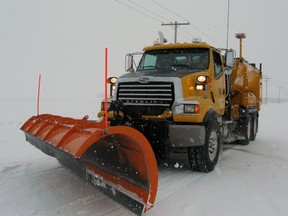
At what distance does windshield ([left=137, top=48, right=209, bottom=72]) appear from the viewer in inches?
255

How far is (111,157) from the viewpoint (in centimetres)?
444

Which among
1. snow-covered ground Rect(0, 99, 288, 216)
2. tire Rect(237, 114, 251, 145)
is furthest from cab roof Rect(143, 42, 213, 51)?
tire Rect(237, 114, 251, 145)

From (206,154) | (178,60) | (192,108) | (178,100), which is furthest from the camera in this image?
(178,60)

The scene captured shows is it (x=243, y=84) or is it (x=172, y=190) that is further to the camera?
(x=243, y=84)

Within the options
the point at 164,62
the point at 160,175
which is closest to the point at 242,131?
the point at 164,62

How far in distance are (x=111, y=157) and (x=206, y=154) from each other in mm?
1938

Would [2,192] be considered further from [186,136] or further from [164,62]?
[164,62]

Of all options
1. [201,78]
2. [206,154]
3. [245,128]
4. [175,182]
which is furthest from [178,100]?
[245,128]

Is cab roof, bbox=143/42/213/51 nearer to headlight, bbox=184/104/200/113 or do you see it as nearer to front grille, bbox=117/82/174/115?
front grille, bbox=117/82/174/115

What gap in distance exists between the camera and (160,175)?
5.57 m

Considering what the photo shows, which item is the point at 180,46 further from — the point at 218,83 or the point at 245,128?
the point at 245,128

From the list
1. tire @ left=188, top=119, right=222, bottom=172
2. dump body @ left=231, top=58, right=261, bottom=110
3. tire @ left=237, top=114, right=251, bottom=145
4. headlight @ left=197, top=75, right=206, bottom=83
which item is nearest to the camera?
tire @ left=188, top=119, right=222, bottom=172

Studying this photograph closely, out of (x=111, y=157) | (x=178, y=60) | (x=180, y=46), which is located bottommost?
(x=111, y=157)

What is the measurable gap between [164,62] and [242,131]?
396 centimetres
